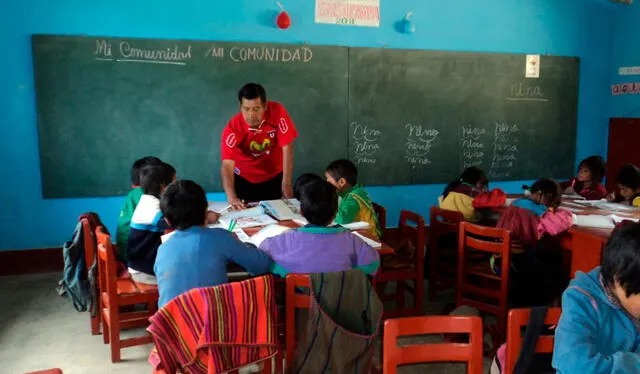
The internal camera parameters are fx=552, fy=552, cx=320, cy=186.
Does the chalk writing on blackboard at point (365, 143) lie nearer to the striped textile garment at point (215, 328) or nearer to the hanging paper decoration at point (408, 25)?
the hanging paper decoration at point (408, 25)

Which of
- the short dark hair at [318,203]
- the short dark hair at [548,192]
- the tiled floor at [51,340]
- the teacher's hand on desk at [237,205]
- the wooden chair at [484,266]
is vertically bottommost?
the tiled floor at [51,340]

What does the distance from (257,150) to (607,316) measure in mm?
2826

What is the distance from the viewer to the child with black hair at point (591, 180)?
14.6 feet

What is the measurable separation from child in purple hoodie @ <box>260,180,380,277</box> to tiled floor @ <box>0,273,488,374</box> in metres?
0.97

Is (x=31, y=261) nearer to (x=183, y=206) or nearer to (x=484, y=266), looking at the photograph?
(x=183, y=206)

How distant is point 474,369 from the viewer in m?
1.80

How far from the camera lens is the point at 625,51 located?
5680 millimetres

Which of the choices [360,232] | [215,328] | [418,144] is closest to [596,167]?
[418,144]

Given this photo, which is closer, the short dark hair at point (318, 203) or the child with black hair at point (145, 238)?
the short dark hair at point (318, 203)

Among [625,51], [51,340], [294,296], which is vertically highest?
[625,51]

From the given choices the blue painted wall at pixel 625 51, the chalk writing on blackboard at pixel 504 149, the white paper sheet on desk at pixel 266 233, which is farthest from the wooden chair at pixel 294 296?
the blue painted wall at pixel 625 51

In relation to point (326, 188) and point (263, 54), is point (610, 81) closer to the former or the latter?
point (263, 54)

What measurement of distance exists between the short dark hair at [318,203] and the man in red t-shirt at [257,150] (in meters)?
1.22

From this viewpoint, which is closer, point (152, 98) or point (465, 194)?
point (465, 194)
